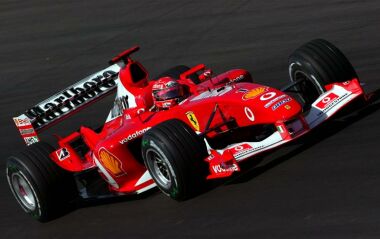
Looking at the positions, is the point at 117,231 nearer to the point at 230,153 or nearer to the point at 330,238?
the point at 230,153

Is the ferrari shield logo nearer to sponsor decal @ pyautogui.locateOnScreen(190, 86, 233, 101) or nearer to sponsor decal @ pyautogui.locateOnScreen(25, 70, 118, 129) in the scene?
sponsor decal @ pyautogui.locateOnScreen(190, 86, 233, 101)

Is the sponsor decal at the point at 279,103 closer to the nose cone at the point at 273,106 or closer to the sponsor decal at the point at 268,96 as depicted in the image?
the nose cone at the point at 273,106

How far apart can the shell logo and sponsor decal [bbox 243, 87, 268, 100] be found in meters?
1.75

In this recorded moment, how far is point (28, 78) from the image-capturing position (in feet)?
62.5

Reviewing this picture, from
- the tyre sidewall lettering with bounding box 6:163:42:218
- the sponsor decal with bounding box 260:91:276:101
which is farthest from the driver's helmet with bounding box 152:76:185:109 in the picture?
the tyre sidewall lettering with bounding box 6:163:42:218

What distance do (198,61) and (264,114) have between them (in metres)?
7.67

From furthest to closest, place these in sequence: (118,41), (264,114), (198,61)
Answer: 1. (118,41)
2. (198,61)
3. (264,114)

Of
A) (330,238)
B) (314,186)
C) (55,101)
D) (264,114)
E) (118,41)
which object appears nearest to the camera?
(330,238)

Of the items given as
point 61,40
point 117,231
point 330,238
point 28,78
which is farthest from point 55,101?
point 61,40

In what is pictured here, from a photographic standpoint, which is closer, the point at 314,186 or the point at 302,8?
the point at 314,186

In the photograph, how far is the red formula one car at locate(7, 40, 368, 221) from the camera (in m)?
9.80

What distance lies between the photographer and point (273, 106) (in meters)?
10.0

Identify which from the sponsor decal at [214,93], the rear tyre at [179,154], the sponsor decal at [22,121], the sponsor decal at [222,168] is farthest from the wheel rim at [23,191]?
the sponsor decal at [222,168]

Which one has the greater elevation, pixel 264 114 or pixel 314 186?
pixel 264 114
